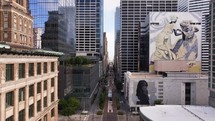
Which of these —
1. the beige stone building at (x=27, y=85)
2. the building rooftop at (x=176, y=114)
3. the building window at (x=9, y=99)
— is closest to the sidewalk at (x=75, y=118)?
the building rooftop at (x=176, y=114)

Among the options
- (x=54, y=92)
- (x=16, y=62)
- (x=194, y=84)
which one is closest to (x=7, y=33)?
(x=54, y=92)

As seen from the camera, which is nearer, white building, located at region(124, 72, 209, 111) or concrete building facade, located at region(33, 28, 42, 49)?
white building, located at region(124, 72, 209, 111)

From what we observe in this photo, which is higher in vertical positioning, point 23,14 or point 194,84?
point 23,14

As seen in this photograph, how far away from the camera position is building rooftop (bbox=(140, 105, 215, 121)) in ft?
230

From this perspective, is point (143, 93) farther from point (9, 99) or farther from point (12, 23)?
point (9, 99)

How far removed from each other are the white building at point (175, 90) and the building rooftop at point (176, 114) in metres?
45.4

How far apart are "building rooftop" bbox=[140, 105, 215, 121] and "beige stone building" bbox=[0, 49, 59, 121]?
22938 millimetres

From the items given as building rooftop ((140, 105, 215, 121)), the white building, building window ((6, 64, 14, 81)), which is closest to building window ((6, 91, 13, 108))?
building window ((6, 64, 14, 81))

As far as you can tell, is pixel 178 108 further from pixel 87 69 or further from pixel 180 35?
pixel 180 35

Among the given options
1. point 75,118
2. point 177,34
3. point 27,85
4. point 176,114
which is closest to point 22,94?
point 27,85

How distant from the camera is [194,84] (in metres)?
132

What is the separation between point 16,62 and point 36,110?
12606 mm

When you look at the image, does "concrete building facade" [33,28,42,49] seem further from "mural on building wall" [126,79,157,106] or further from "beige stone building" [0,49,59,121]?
"beige stone building" [0,49,59,121]

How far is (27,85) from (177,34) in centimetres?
15054
